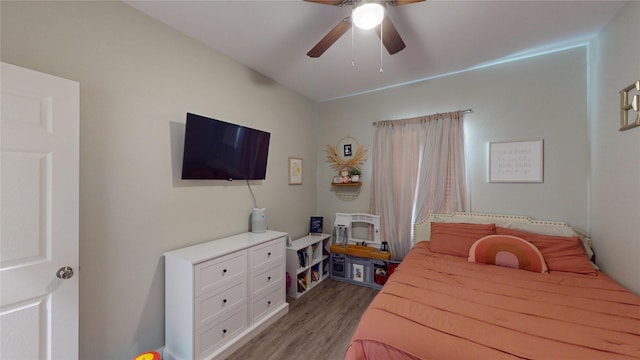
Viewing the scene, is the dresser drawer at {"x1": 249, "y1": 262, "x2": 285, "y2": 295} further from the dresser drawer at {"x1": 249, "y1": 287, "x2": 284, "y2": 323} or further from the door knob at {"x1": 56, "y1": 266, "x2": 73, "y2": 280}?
the door knob at {"x1": 56, "y1": 266, "x2": 73, "y2": 280}

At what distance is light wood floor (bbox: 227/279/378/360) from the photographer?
6.37 ft

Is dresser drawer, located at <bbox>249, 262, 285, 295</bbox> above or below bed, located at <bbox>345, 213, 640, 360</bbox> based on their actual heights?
below

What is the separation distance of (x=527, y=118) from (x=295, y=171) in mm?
2711

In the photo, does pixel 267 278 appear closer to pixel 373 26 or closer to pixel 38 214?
pixel 38 214

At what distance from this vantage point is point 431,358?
3.39 feet

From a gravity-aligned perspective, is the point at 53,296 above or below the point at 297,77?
below

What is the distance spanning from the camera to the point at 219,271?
6.18 feet

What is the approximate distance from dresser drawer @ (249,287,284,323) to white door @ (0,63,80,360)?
117cm

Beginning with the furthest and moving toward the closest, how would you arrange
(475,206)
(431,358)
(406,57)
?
(475,206) → (406,57) → (431,358)

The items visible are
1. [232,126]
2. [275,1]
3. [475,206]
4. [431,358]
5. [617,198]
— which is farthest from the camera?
[475,206]

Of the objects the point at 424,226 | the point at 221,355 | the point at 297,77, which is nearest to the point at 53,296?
the point at 221,355

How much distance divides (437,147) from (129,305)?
129 inches

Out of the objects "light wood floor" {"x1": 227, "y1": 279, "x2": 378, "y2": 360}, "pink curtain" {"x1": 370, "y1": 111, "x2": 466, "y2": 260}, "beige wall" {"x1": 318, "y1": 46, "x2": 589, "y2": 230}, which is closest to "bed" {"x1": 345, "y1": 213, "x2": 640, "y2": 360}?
"beige wall" {"x1": 318, "y1": 46, "x2": 589, "y2": 230}

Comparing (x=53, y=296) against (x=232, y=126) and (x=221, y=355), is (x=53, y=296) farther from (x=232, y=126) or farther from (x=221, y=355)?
(x=232, y=126)
